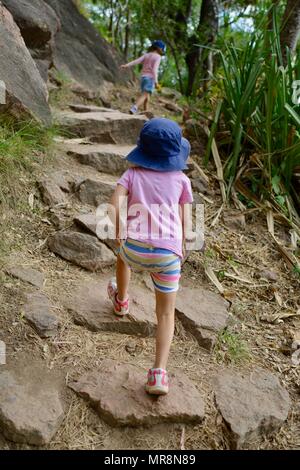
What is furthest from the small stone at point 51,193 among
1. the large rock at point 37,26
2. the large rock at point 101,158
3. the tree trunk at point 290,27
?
the tree trunk at point 290,27

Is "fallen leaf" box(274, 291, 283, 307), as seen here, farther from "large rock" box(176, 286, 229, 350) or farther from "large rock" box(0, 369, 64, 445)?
"large rock" box(0, 369, 64, 445)

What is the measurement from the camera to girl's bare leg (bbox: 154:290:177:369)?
207cm

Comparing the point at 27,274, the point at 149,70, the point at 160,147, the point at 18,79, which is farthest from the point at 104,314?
the point at 149,70

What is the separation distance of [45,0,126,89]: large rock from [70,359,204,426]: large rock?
448cm

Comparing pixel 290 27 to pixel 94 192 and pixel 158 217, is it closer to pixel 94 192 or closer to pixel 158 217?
pixel 94 192

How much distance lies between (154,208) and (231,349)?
0.93 m

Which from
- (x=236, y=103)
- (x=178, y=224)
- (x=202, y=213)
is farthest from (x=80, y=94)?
(x=178, y=224)

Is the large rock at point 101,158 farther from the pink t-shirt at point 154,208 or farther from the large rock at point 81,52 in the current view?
the large rock at point 81,52

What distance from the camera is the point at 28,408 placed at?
194 centimetres

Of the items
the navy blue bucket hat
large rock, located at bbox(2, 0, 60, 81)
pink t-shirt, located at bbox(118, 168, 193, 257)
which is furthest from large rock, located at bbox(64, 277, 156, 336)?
large rock, located at bbox(2, 0, 60, 81)

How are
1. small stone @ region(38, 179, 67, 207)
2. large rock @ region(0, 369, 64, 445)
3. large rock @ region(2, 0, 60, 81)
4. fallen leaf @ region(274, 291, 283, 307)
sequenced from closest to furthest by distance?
large rock @ region(0, 369, 64, 445)
fallen leaf @ region(274, 291, 283, 307)
small stone @ region(38, 179, 67, 207)
large rock @ region(2, 0, 60, 81)

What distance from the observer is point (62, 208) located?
10.5ft

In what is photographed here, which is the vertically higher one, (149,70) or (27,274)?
(149,70)
